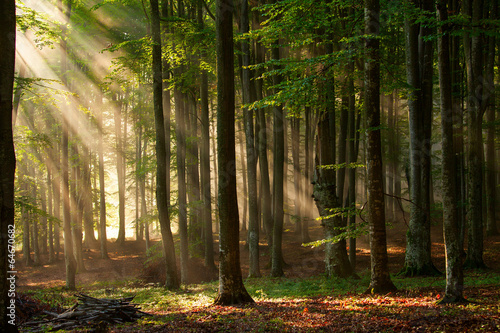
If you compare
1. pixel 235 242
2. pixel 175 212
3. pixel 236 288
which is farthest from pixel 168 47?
pixel 236 288

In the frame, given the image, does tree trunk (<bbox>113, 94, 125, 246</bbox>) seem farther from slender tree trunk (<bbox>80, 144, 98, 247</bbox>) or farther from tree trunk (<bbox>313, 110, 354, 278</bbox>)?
tree trunk (<bbox>313, 110, 354, 278</bbox>)

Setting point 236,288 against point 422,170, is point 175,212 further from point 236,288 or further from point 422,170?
point 422,170

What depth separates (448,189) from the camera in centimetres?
702

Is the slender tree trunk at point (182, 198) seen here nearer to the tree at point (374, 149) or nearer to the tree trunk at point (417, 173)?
the tree trunk at point (417, 173)

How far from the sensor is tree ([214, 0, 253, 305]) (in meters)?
8.11

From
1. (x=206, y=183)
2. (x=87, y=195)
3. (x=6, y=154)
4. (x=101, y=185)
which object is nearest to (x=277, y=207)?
(x=206, y=183)

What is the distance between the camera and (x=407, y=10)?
336 inches

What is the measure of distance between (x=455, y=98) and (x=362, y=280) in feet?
32.4

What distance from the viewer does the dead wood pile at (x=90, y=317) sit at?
21.5 feet

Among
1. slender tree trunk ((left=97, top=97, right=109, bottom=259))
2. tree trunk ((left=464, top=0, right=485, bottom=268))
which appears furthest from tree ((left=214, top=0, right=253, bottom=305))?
slender tree trunk ((left=97, top=97, right=109, bottom=259))

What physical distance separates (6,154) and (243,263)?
1654 cm

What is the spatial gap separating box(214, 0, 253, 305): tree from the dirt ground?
8.03 metres

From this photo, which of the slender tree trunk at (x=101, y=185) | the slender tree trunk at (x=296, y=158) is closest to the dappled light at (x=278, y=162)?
the slender tree trunk at (x=101, y=185)

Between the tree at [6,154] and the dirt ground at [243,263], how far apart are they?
1149 centimetres
